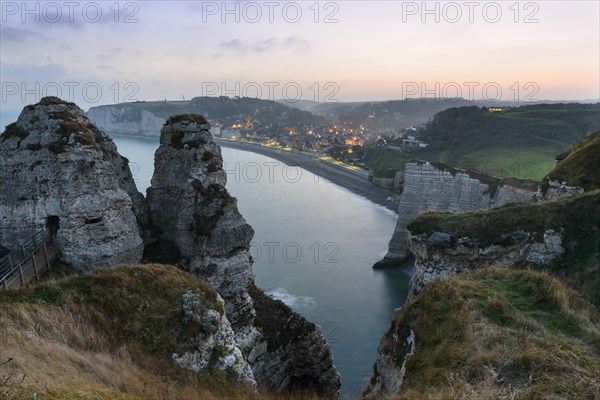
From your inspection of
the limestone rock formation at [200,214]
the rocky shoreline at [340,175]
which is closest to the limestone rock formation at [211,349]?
the limestone rock formation at [200,214]

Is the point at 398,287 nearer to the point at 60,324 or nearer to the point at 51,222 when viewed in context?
the point at 51,222

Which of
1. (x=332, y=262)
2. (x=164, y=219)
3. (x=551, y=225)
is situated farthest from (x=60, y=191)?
(x=332, y=262)

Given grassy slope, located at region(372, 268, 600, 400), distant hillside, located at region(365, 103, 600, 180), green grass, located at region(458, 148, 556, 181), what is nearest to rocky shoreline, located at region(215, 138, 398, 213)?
distant hillside, located at region(365, 103, 600, 180)

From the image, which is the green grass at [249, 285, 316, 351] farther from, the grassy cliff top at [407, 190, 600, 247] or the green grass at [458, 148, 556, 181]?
the green grass at [458, 148, 556, 181]

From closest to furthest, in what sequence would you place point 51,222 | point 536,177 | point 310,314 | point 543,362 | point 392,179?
point 543,362
point 51,222
point 310,314
point 536,177
point 392,179

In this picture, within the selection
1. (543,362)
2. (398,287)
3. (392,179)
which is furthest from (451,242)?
(392,179)

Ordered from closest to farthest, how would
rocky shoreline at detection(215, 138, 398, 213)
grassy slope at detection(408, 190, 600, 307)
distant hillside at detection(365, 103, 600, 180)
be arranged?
1. grassy slope at detection(408, 190, 600, 307)
2. distant hillside at detection(365, 103, 600, 180)
3. rocky shoreline at detection(215, 138, 398, 213)

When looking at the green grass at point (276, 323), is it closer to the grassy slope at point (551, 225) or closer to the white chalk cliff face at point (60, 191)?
the white chalk cliff face at point (60, 191)
